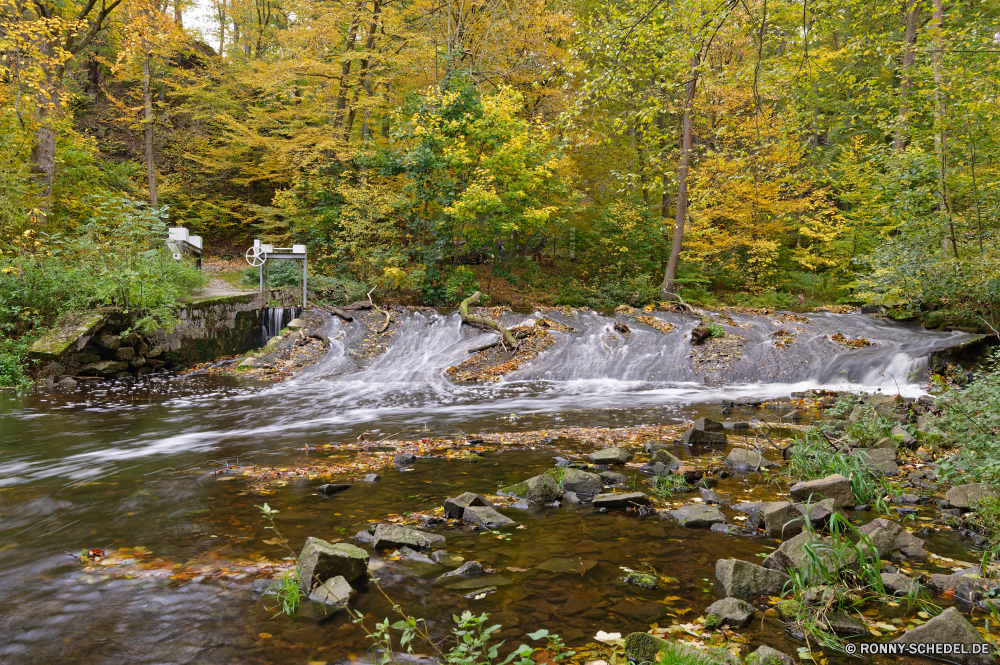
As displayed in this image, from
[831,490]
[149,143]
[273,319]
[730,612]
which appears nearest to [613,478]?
[831,490]

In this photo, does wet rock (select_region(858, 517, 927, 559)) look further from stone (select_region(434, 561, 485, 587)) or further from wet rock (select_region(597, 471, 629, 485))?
stone (select_region(434, 561, 485, 587))

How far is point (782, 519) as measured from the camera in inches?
145

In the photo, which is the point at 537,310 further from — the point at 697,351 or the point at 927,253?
the point at 927,253

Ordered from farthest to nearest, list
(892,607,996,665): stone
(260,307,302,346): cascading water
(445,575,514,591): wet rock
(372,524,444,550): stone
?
1. (260,307,302,346): cascading water
2. (372,524,444,550): stone
3. (445,575,514,591): wet rock
4. (892,607,996,665): stone

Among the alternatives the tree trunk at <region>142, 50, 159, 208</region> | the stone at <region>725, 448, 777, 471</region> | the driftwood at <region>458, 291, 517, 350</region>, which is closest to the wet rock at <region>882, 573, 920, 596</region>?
the stone at <region>725, 448, 777, 471</region>

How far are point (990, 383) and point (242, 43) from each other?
34.6 m

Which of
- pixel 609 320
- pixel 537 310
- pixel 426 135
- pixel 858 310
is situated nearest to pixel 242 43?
pixel 426 135

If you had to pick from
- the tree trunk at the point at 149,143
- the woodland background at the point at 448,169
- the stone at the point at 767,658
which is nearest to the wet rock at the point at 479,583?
the stone at the point at 767,658

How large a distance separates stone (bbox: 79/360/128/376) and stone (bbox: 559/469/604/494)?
9684mm

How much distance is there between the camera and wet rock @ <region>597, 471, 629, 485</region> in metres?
4.84

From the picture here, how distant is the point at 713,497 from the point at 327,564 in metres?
3.05

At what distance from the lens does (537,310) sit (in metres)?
17.3

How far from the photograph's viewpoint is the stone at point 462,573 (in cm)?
308

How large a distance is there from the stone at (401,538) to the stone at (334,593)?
23.2 inches
